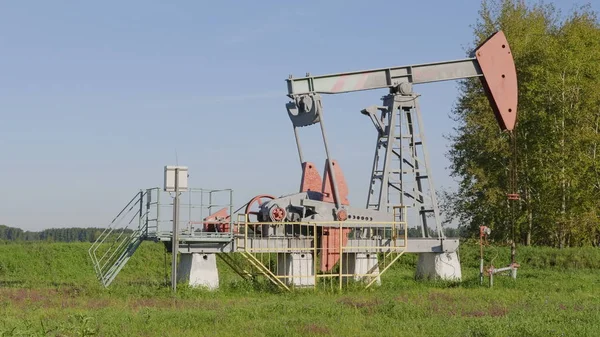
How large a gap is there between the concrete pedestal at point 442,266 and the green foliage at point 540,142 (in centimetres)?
1213

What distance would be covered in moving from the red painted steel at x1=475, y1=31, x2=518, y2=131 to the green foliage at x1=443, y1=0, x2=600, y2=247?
1084 centimetres

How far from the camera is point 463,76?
73.3ft

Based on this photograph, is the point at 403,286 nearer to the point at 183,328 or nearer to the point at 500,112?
the point at 500,112

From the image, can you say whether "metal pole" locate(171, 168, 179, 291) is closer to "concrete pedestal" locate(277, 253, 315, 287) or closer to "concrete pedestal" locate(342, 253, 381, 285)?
"concrete pedestal" locate(277, 253, 315, 287)

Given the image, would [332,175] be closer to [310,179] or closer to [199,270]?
[310,179]

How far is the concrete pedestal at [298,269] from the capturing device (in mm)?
20016

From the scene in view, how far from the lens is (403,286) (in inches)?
804

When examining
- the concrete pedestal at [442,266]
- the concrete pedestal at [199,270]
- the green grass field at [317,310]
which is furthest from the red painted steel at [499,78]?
the concrete pedestal at [199,270]

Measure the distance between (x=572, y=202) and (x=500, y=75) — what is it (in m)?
12.3

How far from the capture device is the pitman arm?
833 inches

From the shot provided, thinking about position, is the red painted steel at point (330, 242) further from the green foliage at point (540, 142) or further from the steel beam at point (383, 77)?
the green foliage at point (540, 142)

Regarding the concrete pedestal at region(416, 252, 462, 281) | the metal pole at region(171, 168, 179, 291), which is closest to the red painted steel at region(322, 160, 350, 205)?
the concrete pedestal at region(416, 252, 462, 281)

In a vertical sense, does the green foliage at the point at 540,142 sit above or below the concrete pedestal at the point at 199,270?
above

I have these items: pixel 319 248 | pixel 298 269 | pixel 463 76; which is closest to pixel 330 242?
pixel 319 248
